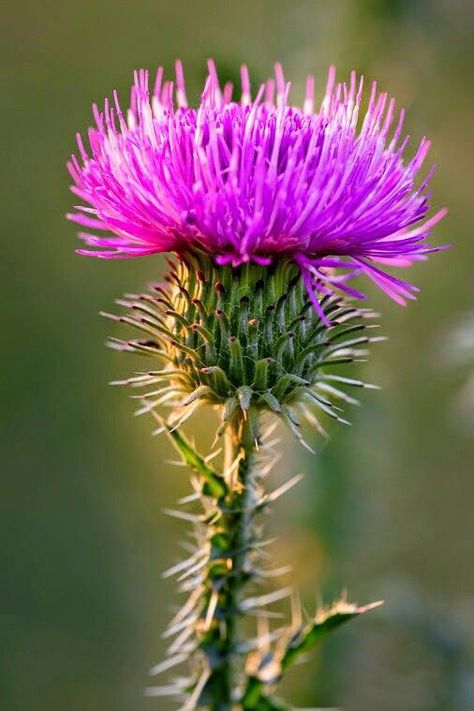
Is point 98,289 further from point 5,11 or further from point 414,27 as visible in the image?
point 414,27

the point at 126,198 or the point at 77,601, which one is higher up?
the point at 126,198

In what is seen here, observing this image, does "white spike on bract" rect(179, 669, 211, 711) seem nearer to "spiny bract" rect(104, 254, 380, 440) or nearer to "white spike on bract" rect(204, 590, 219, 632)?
"white spike on bract" rect(204, 590, 219, 632)

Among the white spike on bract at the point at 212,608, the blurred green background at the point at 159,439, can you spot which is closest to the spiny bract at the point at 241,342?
the white spike on bract at the point at 212,608

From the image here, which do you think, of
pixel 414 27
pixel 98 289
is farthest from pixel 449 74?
pixel 98 289

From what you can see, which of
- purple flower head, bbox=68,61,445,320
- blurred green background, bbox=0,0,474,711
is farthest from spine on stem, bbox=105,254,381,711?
blurred green background, bbox=0,0,474,711

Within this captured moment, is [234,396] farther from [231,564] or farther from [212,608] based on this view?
[212,608]

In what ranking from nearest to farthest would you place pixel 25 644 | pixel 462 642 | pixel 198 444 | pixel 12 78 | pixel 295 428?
pixel 295 428
pixel 462 642
pixel 198 444
pixel 25 644
pixel 12 78
